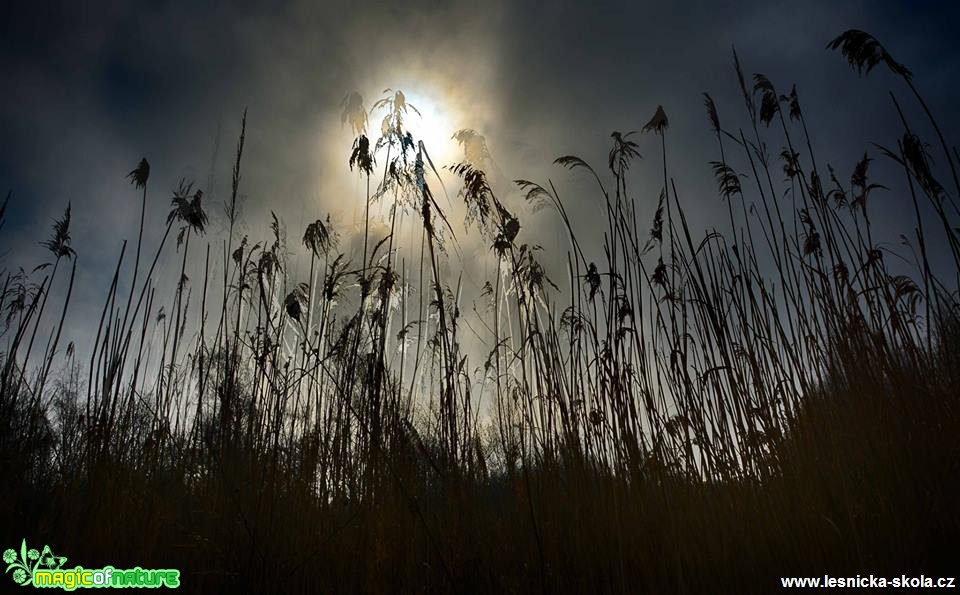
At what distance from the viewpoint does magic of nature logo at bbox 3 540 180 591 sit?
1455 millimetres

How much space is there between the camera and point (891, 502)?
1516mm

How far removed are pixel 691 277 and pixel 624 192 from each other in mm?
576

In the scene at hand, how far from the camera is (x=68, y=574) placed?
1.51m

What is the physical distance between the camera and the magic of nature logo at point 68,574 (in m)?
1.46

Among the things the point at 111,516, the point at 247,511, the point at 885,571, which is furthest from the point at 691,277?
the point at 111,516

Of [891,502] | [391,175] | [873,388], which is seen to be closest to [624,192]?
→ [391,175]

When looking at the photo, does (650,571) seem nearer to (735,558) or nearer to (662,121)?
(735,558)

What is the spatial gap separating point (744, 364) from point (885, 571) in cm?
99

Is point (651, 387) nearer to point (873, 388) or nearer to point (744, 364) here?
point (744, 364)

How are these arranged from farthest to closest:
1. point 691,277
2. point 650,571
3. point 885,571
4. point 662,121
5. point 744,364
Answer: point 662,121, point 691,277, point 744,364, point 650,571, point 885,571

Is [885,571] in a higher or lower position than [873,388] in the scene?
lower

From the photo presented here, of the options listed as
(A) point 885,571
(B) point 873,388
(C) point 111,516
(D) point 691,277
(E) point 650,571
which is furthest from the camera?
(D) point 691,277

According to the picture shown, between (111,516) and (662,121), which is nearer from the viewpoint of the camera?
(111,516)

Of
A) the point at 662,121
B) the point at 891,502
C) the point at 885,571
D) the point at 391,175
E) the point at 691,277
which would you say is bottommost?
the point at 885,571
